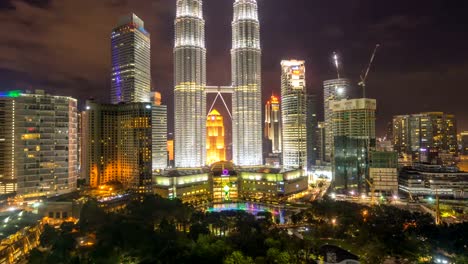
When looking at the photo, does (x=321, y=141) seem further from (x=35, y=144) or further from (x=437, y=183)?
(x=35, y=144)

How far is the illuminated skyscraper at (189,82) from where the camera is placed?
234 ft

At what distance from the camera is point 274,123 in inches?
4961

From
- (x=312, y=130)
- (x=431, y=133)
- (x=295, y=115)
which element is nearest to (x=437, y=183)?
(x=295, y=115)

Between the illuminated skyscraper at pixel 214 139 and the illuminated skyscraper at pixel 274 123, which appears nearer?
the illuminated skyscraper at pixel 214 139

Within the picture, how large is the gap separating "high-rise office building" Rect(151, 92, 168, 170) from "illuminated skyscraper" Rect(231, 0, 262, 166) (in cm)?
1954

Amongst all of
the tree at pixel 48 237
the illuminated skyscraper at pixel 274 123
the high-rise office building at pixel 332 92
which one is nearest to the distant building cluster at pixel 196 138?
the high-rise office building at pixel 332 92

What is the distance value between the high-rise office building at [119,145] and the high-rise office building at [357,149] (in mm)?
33934

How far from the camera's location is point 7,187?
144 ft

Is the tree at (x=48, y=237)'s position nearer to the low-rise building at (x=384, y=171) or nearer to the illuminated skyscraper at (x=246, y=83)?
the illuminated skyscraper at (x=246, y=83)

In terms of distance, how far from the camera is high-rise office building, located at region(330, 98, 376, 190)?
5772cm

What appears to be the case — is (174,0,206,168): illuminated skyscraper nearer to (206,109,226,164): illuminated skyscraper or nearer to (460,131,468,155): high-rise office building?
(206,109,226,164): illuminated skyscraper

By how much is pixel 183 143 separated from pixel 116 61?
28.3 m

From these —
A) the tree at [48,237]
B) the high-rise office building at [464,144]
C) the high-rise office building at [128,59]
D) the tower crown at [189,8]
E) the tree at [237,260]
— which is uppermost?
the tower crown at [189,8]

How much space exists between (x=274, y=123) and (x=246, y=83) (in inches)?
2150
